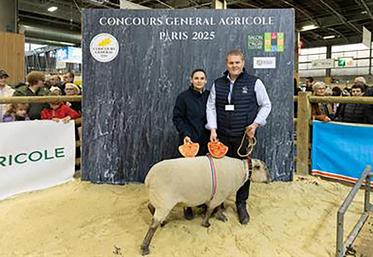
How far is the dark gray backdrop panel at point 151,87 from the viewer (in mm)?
4008

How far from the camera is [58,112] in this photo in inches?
163

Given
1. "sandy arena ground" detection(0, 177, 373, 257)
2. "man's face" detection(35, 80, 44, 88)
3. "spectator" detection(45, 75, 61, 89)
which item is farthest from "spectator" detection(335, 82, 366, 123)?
"spectator" detection(45, 75, 61, 89)

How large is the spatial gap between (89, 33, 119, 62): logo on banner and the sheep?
5.98ft

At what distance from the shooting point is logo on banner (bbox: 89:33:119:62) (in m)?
4.00

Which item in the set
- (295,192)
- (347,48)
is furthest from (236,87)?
(347,48)

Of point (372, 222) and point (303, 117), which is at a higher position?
point (303, 117)

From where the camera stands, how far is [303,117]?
14.6ft

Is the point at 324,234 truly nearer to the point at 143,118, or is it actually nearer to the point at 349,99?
the point at 349,99

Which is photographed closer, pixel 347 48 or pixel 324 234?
pixel 324 234

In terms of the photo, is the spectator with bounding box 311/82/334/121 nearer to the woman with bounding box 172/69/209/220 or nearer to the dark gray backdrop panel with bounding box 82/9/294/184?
the dark gray backdrop panel with bounding box 82/9/294/184

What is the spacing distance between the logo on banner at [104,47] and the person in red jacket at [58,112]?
72 centimetres

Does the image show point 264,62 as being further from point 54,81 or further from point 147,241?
point 54,81

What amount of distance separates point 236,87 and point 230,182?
30.7 inches

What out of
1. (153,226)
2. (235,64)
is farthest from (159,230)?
(235,64)
